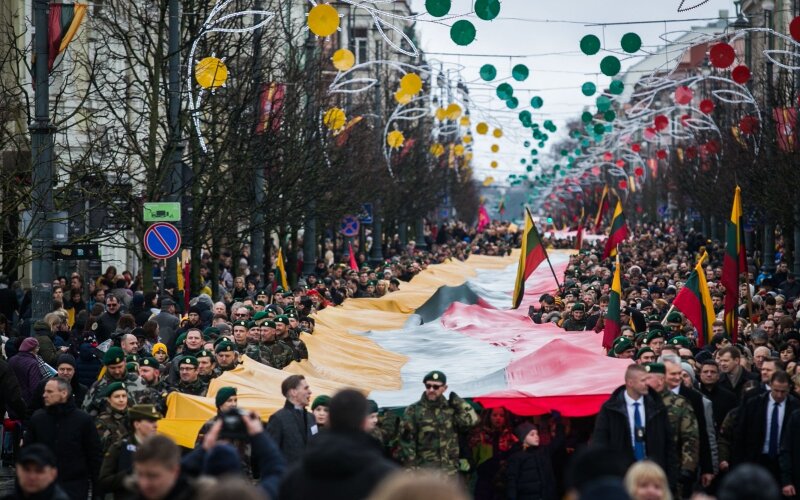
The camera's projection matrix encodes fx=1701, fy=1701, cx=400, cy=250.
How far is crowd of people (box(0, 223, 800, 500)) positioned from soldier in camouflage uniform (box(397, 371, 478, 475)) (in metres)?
0.01

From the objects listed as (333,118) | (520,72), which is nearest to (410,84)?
(333,118)

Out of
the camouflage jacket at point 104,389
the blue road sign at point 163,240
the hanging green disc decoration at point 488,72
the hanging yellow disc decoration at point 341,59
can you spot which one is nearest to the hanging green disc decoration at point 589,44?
the hanging yellow disc decoration at point 341,59

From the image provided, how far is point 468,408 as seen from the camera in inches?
498

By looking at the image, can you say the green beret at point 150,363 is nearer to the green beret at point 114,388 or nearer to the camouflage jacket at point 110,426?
the green beret at point 114,388

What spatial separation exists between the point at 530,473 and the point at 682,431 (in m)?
1.30

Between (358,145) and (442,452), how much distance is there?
32.0 m

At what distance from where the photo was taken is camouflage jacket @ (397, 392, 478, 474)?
1252 cm

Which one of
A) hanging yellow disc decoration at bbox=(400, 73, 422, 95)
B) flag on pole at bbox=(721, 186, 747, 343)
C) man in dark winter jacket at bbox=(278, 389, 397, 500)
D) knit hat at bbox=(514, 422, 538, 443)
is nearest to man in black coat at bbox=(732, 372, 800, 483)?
knit hat at bbox=(514, 422, 538, 443)

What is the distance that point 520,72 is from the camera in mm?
39000

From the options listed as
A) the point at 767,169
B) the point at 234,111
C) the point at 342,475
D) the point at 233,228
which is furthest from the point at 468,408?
the point at 767,169

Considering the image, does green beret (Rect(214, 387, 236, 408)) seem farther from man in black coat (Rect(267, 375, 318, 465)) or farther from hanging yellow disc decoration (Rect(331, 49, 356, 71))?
hanging yellow disc decoration (Rect(331, 49, 356, 71))

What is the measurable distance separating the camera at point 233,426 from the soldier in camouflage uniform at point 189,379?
523cm

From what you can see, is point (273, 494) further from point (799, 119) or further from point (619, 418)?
point (799, 119)

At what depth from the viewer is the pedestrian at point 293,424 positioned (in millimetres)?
11875
